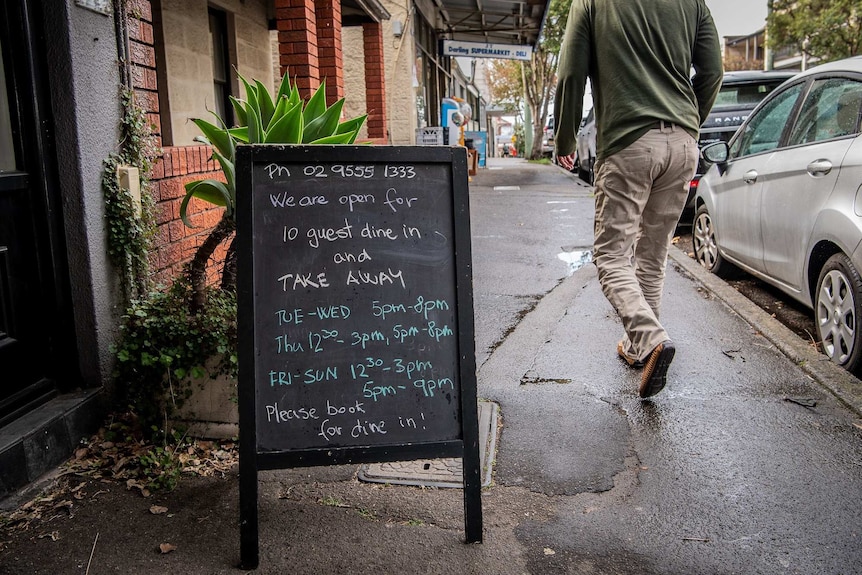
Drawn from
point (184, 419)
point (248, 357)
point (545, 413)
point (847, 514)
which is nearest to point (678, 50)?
point (545, 413)

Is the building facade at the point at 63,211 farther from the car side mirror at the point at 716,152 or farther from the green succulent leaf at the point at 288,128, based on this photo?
the car side mirror at the point at 716,152

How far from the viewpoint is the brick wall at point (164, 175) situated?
3.83 m

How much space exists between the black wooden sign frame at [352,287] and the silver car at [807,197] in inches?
97.9

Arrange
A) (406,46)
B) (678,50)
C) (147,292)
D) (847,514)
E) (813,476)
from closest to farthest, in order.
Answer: (847,514), (813,476), (147,292), (678,50), (406,46)

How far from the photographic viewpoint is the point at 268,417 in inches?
104

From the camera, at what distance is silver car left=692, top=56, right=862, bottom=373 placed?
166 inches

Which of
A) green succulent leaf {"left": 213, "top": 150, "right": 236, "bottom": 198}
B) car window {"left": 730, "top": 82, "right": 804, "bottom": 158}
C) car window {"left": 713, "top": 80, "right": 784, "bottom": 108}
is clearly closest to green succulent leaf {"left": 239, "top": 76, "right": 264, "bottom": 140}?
green succulent leaf {"left": 213, "top": 150, "right": 236, "bottom": 198}

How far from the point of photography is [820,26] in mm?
20297

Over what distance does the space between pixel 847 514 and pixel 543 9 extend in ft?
53.7

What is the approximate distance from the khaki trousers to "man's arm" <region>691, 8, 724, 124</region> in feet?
1.33

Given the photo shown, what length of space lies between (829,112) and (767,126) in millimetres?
984

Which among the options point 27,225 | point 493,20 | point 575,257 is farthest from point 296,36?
point 493,20

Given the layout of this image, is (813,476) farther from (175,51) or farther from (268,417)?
(175,51)

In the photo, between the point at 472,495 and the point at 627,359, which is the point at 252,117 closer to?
the point at 472,495
